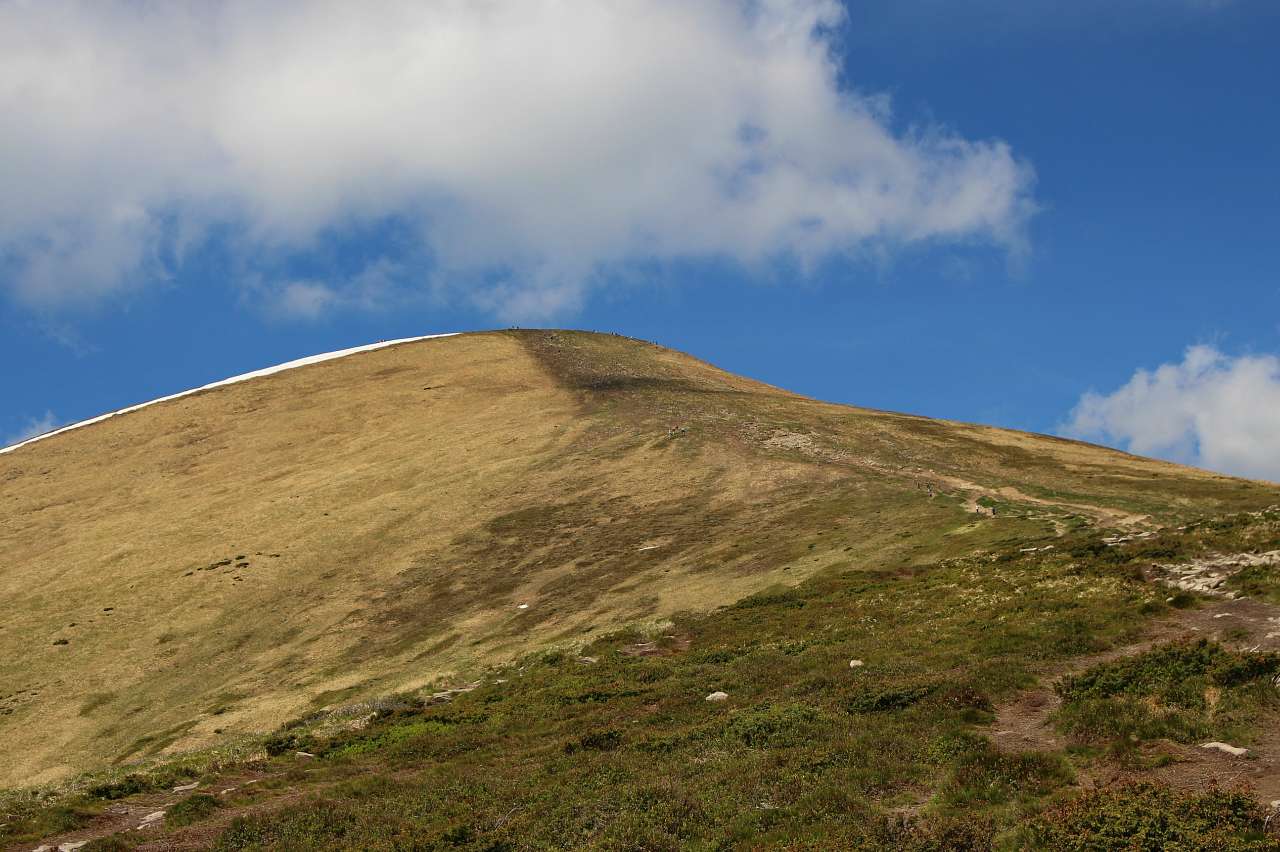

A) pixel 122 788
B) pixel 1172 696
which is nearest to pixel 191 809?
pixel 122 788

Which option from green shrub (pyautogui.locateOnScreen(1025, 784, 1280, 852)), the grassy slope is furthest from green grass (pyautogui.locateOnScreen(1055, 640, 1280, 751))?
the grassy slope

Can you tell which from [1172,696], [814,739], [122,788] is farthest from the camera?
[122,788]

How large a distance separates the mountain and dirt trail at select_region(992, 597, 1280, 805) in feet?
32.9

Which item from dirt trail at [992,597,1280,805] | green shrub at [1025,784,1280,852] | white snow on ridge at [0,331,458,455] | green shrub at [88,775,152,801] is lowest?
green shrub at [88,775,152,801]

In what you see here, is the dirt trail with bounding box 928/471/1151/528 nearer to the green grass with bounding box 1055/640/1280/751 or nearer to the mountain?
the mountain

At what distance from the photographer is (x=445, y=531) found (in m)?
68.6

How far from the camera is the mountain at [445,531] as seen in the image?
4656 centimetres

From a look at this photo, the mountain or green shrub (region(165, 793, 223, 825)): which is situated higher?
the mountain

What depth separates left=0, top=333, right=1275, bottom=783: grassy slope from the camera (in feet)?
157

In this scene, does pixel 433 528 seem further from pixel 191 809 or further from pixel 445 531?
pixel 191 809

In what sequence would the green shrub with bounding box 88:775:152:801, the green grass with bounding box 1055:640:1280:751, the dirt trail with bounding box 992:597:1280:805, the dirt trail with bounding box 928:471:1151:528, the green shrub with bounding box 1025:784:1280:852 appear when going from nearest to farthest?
the green shrub with bounding box 1025:784:1280:852, the dirt trail with bounding box 992:597:1280:805, the green grass with bounding box 1055:640:1280:751, the green shrub with bounding box 88:775:152:801, the dirt trail with bounding box 928:471:1151:528

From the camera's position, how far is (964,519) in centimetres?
5362

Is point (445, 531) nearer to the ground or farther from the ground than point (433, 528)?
nearer to the ground

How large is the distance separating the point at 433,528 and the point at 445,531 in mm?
1360
